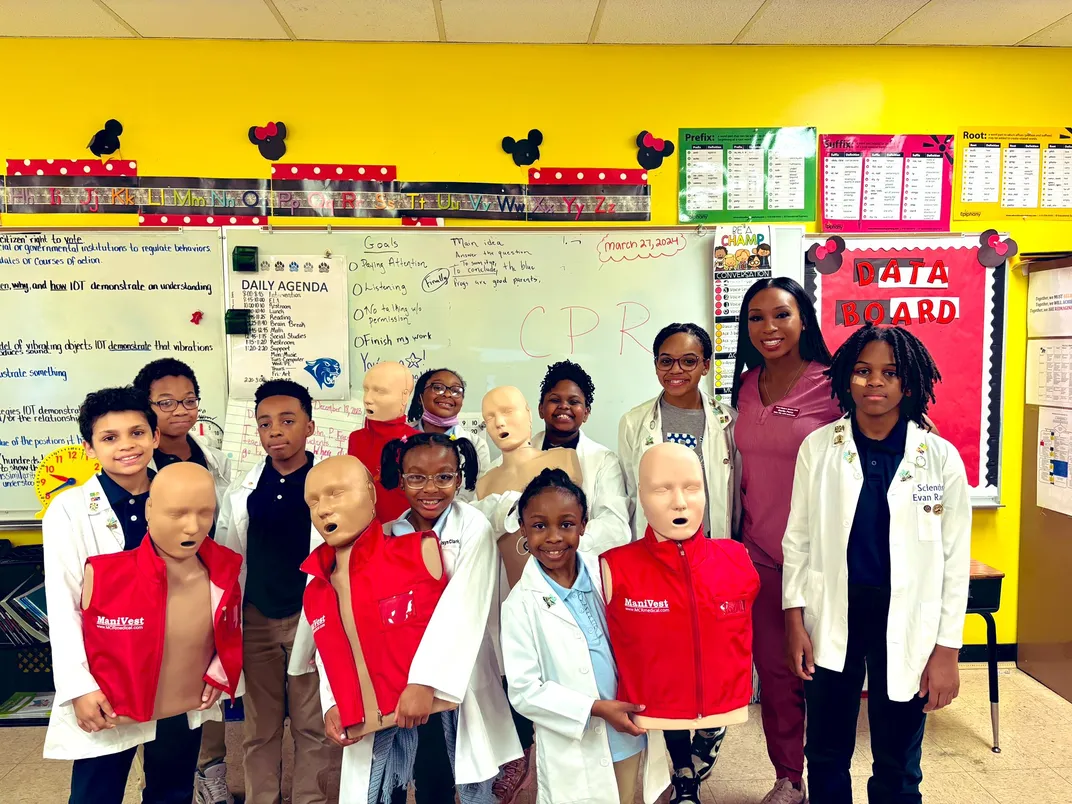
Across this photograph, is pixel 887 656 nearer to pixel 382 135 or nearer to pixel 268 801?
pixel 268 801

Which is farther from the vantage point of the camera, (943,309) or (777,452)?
(943,309)

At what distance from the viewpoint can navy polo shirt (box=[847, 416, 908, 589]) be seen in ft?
5.13

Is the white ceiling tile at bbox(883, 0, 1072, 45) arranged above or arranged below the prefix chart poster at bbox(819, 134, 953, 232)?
above

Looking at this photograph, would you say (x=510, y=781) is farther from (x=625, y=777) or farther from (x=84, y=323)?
(x=84, y=323)

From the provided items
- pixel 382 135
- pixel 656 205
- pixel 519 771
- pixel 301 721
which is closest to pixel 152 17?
pixel 382 135

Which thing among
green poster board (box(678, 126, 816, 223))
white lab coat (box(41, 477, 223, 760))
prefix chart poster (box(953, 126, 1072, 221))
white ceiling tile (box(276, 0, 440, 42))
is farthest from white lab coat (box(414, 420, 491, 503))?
prefix chart poster (box(953, 126, 1072, 221))

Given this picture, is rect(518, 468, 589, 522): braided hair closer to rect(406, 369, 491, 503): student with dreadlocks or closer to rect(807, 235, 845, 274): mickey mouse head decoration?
rect(406, 369, 491, 503): student with dreadlocks

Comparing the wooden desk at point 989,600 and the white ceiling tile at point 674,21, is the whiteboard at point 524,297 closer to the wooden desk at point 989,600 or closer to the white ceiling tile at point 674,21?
the white ceiling tile at point 674,21

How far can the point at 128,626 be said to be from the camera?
143 cm

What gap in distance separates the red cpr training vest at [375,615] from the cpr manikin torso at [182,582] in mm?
257

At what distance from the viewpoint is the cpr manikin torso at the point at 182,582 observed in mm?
A: 1443

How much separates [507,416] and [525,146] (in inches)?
60.2

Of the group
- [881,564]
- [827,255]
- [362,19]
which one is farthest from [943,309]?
[362,19]

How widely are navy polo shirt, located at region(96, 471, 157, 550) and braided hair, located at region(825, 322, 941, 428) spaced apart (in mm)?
1755
